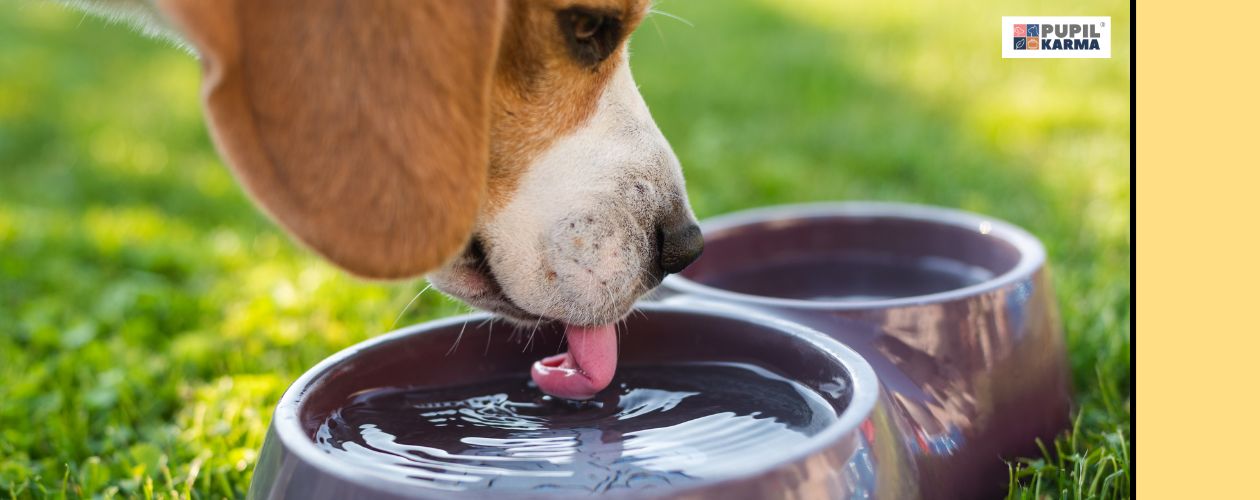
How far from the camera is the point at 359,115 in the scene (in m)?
1.61

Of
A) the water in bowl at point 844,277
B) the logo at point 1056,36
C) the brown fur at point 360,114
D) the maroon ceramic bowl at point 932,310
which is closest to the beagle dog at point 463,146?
the brown fur at point 360,114

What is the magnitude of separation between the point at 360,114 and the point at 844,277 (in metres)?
1.30

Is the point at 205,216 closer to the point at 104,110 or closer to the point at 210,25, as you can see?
the point at 104,110

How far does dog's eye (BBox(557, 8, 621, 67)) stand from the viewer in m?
1.86

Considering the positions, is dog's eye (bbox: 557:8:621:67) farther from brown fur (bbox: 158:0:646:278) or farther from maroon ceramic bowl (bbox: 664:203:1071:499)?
maroon ceramic bowl (bbox: 664:203:1071:499)

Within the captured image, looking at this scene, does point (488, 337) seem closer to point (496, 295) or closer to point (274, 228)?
point (496, 295)

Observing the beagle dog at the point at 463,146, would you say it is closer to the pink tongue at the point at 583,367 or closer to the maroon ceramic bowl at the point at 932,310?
the pink tongue at the point at 583,367

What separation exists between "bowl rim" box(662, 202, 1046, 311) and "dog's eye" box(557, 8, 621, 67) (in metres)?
0.44

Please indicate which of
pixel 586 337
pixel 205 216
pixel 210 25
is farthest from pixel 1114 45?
pixel 210 25

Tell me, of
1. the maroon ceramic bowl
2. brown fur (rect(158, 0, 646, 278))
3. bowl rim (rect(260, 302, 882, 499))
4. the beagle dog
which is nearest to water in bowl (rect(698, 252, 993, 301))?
the maroon ceramic bowl

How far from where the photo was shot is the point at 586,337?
1.94 meters

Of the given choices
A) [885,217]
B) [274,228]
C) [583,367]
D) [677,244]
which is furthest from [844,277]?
[274,228]

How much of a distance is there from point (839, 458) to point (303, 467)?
2.08ft

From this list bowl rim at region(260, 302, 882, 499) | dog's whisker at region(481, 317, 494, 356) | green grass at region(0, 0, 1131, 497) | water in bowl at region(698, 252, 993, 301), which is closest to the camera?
bowl rim at region(260, 302, 882, 499)
